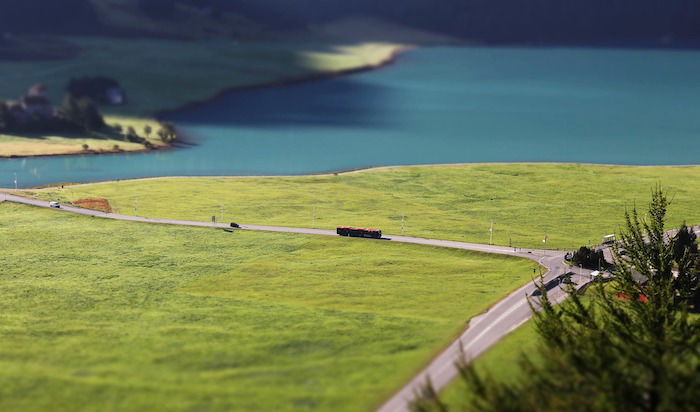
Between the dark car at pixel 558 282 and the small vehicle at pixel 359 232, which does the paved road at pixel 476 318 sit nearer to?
the dark car at pixel 558 282

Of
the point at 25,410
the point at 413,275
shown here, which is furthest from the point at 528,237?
the point at 25,410

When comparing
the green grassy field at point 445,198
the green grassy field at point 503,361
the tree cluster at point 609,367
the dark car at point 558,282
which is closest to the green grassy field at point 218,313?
the dark car at point 558,282

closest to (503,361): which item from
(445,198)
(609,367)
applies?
(609,367)

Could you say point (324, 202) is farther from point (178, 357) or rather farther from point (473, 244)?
point (178, 357)

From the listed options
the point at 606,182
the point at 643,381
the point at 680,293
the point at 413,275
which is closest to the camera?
the point at 643,381

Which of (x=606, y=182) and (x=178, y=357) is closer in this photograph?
(x=178, y=357)

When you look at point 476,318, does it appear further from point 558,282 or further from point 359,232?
point 359,232
